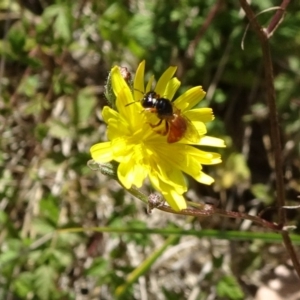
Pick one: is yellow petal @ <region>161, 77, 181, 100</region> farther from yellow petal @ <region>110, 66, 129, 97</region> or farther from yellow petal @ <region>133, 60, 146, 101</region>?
yellow petal @ <region>110, 66, 129, 97</region>

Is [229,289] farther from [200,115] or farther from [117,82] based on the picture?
[117,82]

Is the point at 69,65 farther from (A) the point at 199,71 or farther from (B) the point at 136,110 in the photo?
(B) the point at 136,110

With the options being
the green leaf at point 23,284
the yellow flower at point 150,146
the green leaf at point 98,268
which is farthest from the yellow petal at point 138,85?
the green leaf at point 23,284

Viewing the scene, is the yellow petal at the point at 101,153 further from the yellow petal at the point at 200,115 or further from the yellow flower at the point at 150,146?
the yellow petal at the point at 200,115

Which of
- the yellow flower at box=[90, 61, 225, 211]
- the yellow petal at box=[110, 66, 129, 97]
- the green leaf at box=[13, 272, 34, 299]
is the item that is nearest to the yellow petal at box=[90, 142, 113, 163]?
the yellow flower at box=[90, 61, 225, 211]

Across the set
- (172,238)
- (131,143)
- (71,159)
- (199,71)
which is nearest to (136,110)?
(131,143)

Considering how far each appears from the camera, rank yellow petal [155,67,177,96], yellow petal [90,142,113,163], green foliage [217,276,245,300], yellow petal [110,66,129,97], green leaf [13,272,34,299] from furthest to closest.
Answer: green foliage [217,276,245,300]
green leaf [13,272,34,299]
yellow petal [155,67,177,96]
yellow petal [110,66,129,97]
yellow petal [90,142,113,163]
